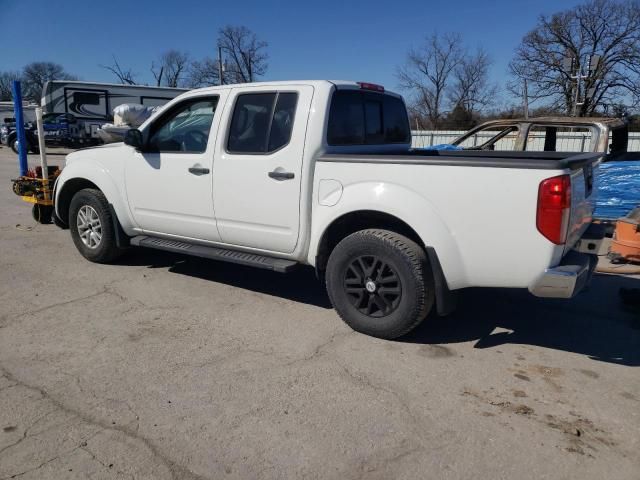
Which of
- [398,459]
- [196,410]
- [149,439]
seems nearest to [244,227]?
[196,410]

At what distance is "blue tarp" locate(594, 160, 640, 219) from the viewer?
25.9 ft

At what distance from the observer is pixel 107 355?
12.3 feet

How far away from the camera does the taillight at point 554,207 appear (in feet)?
10.7

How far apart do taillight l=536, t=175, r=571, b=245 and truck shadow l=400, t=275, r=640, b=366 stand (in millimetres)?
971

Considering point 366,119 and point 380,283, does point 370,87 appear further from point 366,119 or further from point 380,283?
point 380,283

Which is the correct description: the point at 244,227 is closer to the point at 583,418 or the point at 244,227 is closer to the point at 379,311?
the point at 379,311

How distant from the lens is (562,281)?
3348 millimetres

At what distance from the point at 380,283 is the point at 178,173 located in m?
2.25

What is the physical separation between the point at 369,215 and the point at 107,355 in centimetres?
215

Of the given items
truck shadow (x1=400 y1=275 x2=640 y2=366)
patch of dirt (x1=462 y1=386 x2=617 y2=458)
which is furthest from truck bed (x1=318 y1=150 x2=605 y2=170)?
patch of dirt (x1=462 y1=386 x2=617 y2=458)

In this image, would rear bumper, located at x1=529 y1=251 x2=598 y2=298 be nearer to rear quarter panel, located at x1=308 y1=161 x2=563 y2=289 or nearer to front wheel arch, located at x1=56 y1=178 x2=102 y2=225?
rear quarter panel, located at x1=308 y1=161 x2=563 y2=289

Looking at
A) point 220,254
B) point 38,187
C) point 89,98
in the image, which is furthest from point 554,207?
point 89,98

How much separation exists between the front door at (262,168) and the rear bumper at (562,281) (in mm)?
1890

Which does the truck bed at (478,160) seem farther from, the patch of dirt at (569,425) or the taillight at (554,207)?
the patch of dirt at (569,425)
